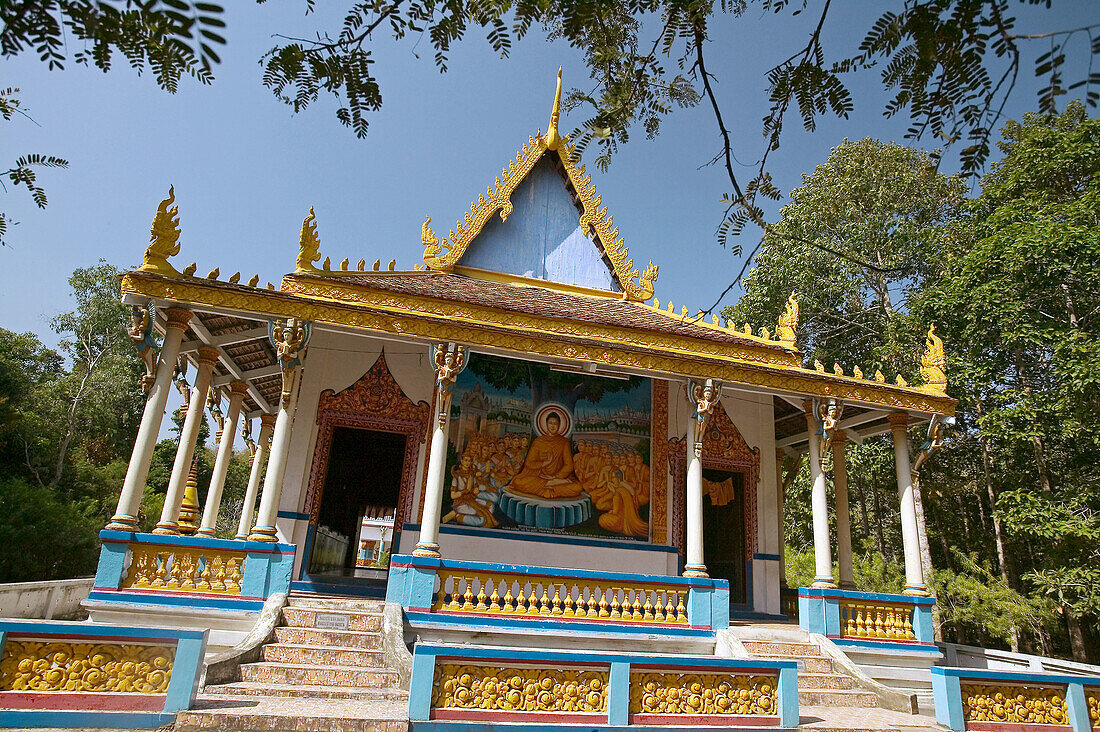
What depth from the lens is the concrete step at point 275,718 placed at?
4719 millimetres

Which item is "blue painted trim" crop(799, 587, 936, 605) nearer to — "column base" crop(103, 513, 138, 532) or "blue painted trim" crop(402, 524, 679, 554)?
"blue painted trim" crop(402, 524, 679, 554)

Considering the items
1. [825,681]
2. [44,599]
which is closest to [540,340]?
[825,681]

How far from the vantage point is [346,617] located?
24.8ft

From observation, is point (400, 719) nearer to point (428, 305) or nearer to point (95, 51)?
point (95, 51)

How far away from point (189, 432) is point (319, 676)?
5.27m

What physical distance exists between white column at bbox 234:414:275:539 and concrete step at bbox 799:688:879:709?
8.99 metres

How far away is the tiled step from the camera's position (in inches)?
304

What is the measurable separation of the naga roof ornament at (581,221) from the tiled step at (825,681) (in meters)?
7.12

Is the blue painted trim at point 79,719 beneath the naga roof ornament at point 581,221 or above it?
beneath

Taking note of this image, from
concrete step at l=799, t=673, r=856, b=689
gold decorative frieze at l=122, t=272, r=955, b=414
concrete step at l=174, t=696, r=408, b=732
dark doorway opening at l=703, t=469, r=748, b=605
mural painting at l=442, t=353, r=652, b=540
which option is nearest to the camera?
concrete step at l=174, t=696, r=408, b=732

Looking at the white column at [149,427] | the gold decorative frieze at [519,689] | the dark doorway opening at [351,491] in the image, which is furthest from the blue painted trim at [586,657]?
the dark doorway opening at [351,491]

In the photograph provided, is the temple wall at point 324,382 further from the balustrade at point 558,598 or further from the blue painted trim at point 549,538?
the balustrade at point 558,598

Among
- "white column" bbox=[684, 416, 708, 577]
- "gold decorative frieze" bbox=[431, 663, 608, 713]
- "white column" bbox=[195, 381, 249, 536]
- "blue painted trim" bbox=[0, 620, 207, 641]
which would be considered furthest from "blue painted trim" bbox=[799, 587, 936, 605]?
"white column" bbox=[195, 381, 249, 536]

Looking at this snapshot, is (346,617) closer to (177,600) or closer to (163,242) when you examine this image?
(177,600)
